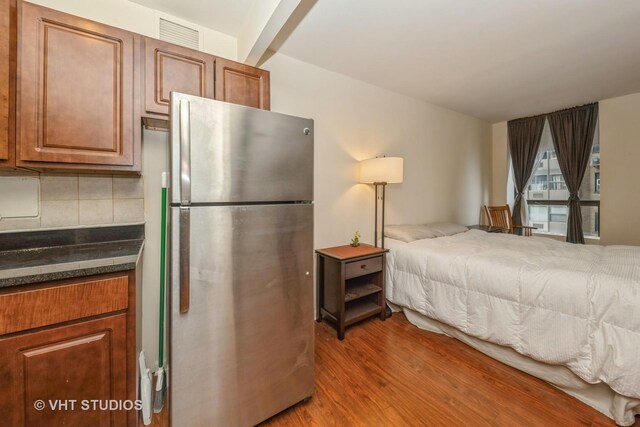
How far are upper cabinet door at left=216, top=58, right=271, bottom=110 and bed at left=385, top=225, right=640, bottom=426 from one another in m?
1.83

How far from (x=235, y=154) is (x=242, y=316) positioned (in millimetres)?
761

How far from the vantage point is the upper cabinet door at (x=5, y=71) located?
43.6 inches

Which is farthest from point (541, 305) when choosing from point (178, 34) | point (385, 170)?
point (178, 34)

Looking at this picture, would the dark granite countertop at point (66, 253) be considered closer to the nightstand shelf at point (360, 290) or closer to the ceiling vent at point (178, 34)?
the ceiling vent at point (178, 34)

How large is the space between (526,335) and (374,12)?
237cm

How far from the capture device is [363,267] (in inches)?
90.9

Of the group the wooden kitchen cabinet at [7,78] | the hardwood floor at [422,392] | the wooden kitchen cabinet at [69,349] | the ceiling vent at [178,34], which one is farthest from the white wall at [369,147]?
the wooden kitchen cabinet at [69,349]

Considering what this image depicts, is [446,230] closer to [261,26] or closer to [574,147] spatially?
[574,147]

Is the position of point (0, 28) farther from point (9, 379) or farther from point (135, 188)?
point (9, 379)

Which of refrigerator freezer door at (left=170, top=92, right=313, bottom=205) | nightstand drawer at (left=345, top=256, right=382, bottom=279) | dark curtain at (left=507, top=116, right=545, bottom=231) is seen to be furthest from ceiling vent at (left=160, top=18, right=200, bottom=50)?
dark curtain at (left=507, top=116, right=545, bottom=231)

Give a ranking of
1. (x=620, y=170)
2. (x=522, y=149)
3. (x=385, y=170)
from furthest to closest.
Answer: (x=522, y=149), (x=620, y=170), (x=385, y=170)

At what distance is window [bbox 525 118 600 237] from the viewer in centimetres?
358

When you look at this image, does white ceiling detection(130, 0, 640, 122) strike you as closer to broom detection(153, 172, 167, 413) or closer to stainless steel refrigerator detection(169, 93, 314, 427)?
stainless steel refrigerator detection(169, 93, 314, 427)

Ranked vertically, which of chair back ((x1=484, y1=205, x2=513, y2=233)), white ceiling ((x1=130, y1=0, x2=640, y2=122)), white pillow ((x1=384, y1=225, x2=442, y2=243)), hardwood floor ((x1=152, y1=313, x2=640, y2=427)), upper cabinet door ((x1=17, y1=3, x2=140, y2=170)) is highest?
white ceiling ((x1=130, y1=0, x2=640, y2=122))
